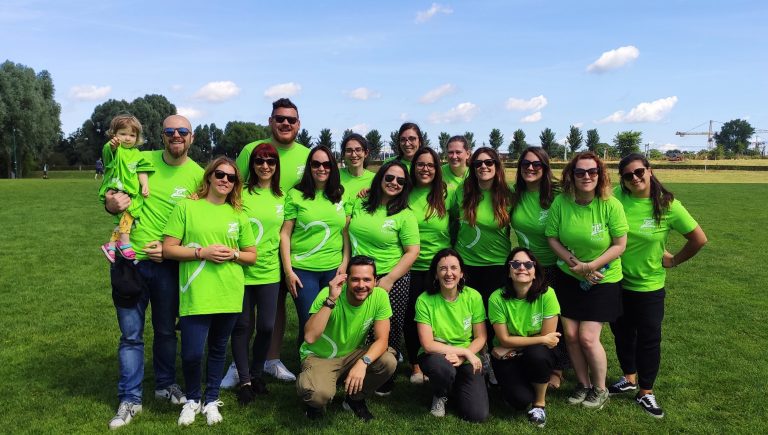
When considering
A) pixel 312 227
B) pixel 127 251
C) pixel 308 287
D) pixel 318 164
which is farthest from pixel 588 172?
pixel 127 251

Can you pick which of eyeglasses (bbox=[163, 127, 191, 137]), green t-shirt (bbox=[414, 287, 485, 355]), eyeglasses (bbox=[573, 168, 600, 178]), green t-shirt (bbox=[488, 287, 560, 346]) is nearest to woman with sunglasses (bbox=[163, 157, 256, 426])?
eyeglasses (bbox=[163, 127, 191, 137])

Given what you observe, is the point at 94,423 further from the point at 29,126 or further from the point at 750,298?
the point at 29,126

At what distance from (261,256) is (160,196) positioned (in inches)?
37.5

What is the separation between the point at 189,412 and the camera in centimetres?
424

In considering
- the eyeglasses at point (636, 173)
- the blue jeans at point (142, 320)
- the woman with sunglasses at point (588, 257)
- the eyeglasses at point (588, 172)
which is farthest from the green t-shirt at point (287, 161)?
the eyeglasses at point (636, 173)

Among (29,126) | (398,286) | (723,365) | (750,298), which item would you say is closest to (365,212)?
(398,286)

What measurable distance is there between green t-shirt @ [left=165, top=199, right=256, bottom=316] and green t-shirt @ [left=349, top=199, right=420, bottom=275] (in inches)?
43.7

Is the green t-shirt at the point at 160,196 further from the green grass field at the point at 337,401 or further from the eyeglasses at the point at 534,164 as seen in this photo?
the eyeglasses at the point at 534,164

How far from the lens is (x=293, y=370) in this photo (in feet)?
18.1

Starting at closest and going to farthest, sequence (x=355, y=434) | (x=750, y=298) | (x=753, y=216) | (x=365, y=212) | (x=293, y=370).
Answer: (x=355, y=434) → (x=365, y=212) → (x=293, y=370) → (x=750, y=298) → (x=753, y=216)

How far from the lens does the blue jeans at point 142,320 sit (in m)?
4.20

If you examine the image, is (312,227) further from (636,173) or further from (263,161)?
(636,173)

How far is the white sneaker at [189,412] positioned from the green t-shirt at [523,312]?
260cm

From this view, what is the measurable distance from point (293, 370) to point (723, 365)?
460cm
